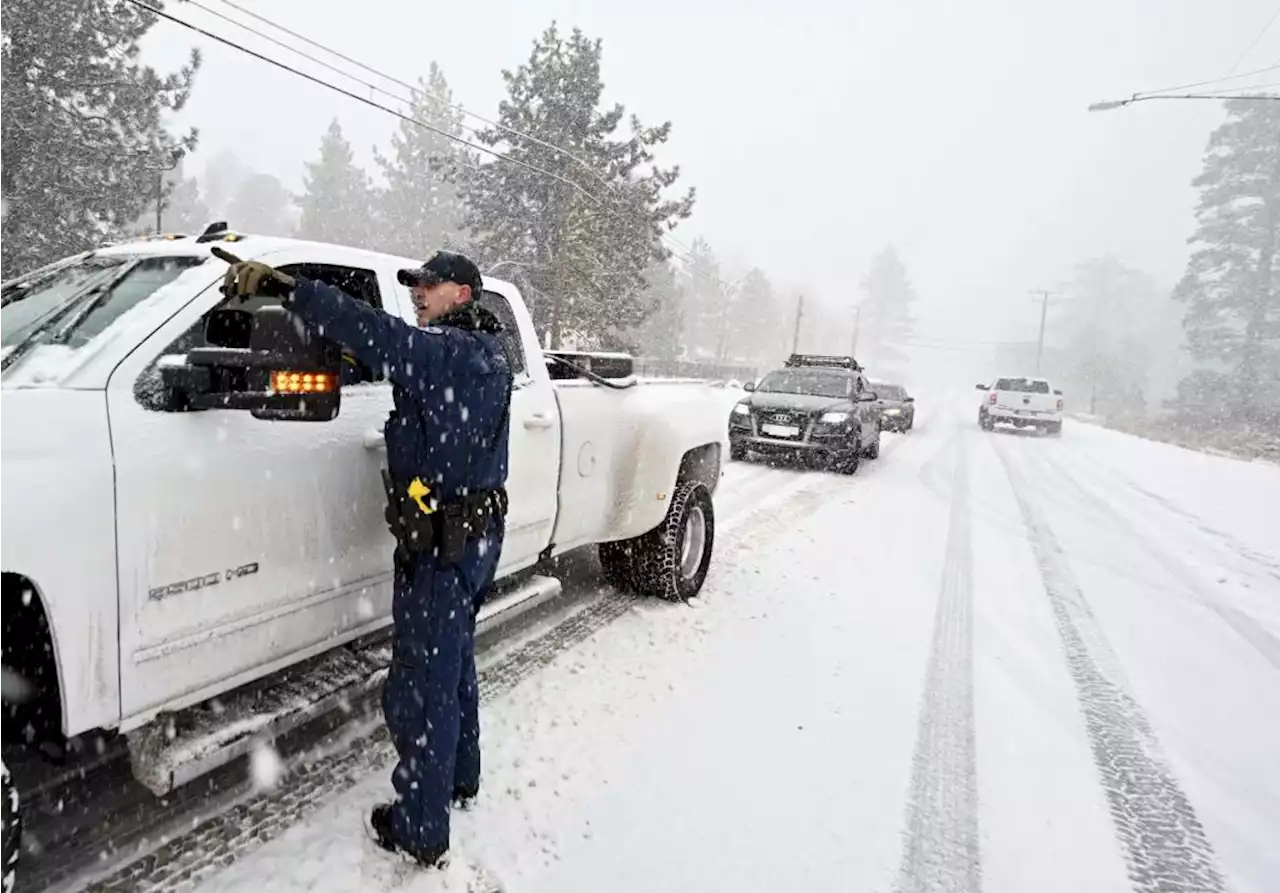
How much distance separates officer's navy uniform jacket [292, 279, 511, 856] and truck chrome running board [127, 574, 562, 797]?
14.6 inches

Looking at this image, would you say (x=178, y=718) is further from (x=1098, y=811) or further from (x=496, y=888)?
(x=1098, y=811)

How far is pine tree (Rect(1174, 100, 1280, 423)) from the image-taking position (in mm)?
38938

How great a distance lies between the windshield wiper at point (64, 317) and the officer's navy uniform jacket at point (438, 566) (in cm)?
103

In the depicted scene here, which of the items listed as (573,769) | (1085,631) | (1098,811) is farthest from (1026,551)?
(573,769)

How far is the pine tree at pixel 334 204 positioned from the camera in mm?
47531

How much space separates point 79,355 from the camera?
224 centimetres

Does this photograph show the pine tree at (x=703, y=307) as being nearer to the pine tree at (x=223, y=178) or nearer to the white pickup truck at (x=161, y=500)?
the pine tree at (x=223, y=178)

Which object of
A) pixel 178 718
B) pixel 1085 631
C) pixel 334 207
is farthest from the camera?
pixel 334 207

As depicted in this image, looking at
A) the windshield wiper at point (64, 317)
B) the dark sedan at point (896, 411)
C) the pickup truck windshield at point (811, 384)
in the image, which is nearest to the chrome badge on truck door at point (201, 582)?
the windshield wiper at point (64, 317)

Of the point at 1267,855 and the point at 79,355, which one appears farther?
the point at 1267,855

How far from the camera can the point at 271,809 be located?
2785mm

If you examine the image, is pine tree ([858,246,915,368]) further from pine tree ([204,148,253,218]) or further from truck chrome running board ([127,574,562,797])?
truck chrome running board ([127,574,562,797])

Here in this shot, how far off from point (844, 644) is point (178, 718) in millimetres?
3710

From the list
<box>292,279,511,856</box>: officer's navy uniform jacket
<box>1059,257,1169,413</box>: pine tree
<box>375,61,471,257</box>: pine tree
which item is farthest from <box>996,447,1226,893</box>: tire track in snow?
<box>1059,257,1169,413</box>: pine tree
